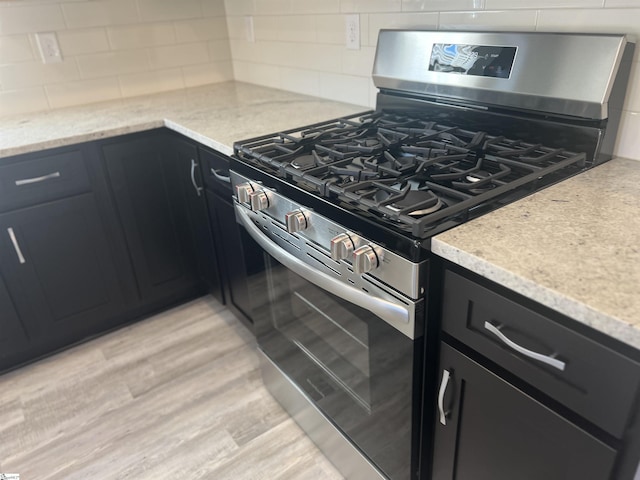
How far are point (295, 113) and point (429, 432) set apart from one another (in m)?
1.26

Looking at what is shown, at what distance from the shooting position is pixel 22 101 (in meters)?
2.19

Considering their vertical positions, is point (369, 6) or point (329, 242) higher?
point (369, 6)

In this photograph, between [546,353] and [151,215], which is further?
[151,215]

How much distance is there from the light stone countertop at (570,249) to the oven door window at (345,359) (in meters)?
0.26

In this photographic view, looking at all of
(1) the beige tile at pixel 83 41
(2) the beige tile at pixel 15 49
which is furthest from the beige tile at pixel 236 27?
(2) the beige tile at pixel 15 49

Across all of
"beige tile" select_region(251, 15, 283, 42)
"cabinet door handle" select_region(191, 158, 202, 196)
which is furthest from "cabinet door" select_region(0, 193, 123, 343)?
"beige tile" select_region(251, 15, 283, 42)

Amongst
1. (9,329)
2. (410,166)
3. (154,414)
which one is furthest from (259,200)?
(9,329)

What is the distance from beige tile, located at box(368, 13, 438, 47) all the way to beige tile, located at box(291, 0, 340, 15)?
0.21 m

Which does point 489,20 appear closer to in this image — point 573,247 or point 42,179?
point 573,247

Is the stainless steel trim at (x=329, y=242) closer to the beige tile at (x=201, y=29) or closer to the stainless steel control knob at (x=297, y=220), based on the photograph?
the stainless steel control knob at (x=297, y=220)

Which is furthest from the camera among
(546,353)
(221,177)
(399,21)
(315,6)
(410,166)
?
(315,6)

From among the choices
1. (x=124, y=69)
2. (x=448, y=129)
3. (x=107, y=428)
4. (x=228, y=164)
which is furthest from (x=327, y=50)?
(x=107, y=428)

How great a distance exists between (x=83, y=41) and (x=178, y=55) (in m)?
0.46

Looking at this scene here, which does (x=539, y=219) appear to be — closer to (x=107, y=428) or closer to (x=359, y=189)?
(x=359, y=189)
